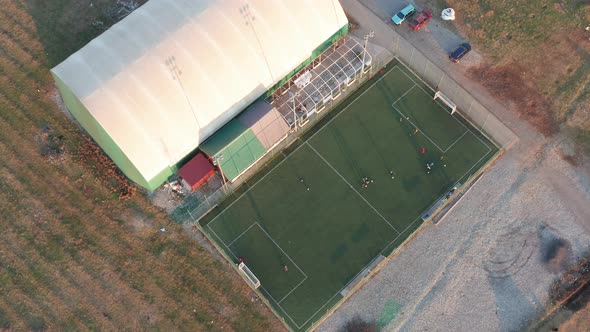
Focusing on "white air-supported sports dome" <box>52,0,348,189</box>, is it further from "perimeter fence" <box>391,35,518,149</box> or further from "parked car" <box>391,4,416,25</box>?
"perimeter fence" <box>391,35,518,149</box>

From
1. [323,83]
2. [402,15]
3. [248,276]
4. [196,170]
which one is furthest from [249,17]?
[248,276]

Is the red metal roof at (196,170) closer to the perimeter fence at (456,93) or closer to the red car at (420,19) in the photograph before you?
the perimeter fence at (456,93)

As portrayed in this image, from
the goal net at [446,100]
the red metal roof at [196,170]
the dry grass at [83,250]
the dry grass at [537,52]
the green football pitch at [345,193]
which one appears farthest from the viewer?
the dry grass at [537,52]

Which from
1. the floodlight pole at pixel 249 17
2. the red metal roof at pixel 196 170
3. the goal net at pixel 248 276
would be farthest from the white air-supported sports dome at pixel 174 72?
the goal net at pixel 248 276

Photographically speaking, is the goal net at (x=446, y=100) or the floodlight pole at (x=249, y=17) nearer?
the floodlight pole at (x=249, y=17)

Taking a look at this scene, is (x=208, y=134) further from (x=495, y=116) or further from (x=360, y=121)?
(x=495, y=116)

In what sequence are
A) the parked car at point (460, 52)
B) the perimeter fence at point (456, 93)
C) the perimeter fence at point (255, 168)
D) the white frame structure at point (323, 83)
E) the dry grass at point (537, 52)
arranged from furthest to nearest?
the parked car at point (460, 52)
the dry grass at point (537, 52)
the white frame structure at point (323, 83)
the perimeter fence at point (456, 93)
the perimeter fence at point (255, 168)

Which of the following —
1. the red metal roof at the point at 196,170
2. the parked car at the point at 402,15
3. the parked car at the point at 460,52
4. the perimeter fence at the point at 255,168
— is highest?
the red metal roof at the point at 196,170

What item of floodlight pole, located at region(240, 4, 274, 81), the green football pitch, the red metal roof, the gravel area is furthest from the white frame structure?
the gravel area
